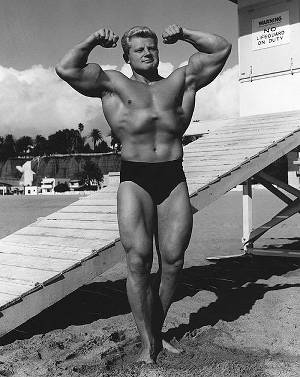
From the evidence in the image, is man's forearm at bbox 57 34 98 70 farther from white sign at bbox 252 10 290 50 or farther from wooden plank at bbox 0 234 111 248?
white sign at bbox 252 10 290 50

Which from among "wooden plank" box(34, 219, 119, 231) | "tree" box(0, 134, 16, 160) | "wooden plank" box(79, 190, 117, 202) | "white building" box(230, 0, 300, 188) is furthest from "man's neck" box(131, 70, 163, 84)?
"tree" box(0, 134, 16, 160)

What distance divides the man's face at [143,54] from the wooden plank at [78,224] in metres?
1.90

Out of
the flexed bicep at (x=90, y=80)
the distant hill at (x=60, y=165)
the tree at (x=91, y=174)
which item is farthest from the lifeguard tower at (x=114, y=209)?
the distant hill at (x=60, y=165)

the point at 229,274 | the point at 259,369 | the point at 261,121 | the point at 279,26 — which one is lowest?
the point at 229,274

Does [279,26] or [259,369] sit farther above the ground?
[279,26]

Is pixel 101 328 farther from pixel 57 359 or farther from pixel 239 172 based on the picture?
pixel 239 172

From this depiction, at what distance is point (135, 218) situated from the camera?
326 centimetres

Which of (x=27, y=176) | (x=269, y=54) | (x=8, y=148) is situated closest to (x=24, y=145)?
(x=8, y=148)

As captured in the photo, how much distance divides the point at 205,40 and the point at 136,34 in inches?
19.3

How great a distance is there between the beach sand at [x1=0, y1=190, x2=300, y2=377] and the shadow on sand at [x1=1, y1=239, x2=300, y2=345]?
0.01m

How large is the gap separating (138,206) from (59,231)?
7.27ft

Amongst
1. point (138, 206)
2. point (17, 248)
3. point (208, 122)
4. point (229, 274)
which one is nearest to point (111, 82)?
point (138, 206)

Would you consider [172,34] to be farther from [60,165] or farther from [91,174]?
[60,165]

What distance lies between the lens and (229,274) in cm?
736
